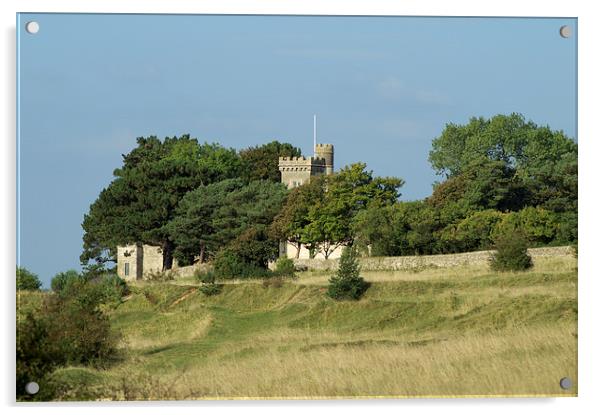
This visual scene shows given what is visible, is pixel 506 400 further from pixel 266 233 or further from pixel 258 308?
pixel 266 233

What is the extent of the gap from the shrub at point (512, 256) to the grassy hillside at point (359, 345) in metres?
2.05

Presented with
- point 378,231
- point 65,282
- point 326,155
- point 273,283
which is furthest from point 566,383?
point 326,155

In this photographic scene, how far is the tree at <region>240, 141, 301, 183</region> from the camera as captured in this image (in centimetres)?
5466

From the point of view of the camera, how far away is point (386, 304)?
24.6 metres

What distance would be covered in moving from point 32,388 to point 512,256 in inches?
740

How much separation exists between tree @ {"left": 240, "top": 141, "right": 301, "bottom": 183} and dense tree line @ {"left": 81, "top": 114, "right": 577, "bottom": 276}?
7045 mm

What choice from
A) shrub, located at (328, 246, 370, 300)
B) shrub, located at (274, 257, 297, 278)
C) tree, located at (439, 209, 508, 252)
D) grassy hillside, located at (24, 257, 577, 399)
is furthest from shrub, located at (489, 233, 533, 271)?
shrub, located at (274, 257, 297, 278)

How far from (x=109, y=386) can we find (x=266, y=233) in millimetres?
27040

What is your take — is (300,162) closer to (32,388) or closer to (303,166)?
(303,166)

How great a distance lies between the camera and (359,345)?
57.6ft

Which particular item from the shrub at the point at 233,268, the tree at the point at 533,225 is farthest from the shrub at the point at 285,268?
the tree at the point at 533,225

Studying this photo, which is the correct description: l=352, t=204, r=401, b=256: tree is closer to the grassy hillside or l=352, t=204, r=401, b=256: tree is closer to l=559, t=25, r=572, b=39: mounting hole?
the grassy hillside

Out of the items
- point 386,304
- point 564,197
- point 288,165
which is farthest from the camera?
point 288,165
